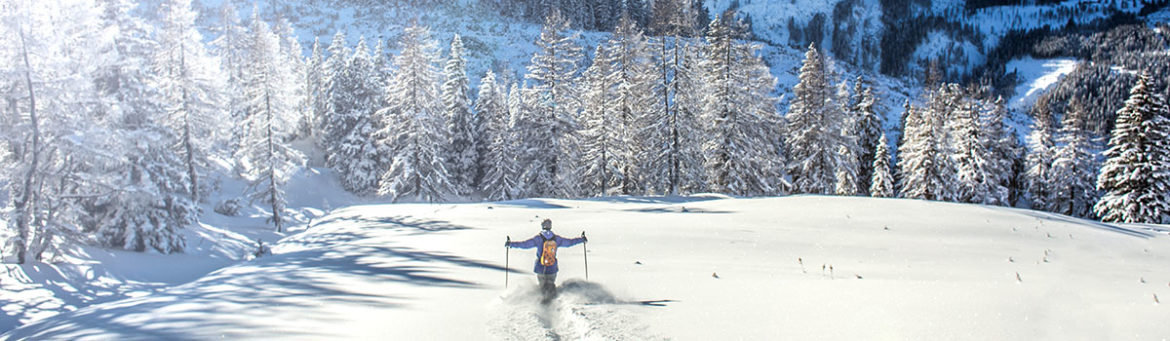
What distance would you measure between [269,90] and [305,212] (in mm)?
10075

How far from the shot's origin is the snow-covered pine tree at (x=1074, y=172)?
46.2 m

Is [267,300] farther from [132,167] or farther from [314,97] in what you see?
[314,97]

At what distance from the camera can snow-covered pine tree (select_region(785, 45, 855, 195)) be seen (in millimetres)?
36094

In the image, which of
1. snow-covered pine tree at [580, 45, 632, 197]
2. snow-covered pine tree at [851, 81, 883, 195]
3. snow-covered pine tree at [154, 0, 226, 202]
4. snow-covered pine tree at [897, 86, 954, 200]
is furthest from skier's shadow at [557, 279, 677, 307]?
snow-covered pine tree at [851, 81, 883, 195]

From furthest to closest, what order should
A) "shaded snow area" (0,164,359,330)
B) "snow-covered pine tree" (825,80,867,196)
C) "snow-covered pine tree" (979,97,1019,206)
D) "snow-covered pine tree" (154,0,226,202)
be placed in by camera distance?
"snow-covered pine tree" (979,97,1019,206)
"snow-covered pine tree" (825,80,867,196)
"snow-covered pine tree" (154,0,226,202)
"shaded snow area" (0,164,359,330)

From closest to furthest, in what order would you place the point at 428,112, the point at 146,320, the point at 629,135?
the point at 146,320 → the point at 629,135 → the point at 428,112

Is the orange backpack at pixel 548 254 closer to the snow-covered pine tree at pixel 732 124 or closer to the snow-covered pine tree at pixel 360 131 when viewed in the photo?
the snow-covered pine tree at pixel 732 124

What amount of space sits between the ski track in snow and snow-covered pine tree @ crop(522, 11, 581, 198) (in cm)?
2845

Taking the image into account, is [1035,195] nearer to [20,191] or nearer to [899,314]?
[899,314]

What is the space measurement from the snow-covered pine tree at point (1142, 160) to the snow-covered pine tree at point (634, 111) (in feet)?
81.9

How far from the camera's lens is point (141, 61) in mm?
20188

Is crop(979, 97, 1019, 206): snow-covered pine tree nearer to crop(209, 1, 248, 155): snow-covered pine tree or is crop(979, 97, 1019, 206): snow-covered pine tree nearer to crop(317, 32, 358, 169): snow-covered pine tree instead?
crop(317, 32, 358, 169): snow-covered pine tree

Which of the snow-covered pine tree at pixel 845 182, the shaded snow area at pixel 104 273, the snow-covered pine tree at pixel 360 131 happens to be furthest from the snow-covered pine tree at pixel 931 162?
the shaded snow area at pixel 104 273

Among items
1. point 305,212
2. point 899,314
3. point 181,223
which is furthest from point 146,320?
point 305,212
